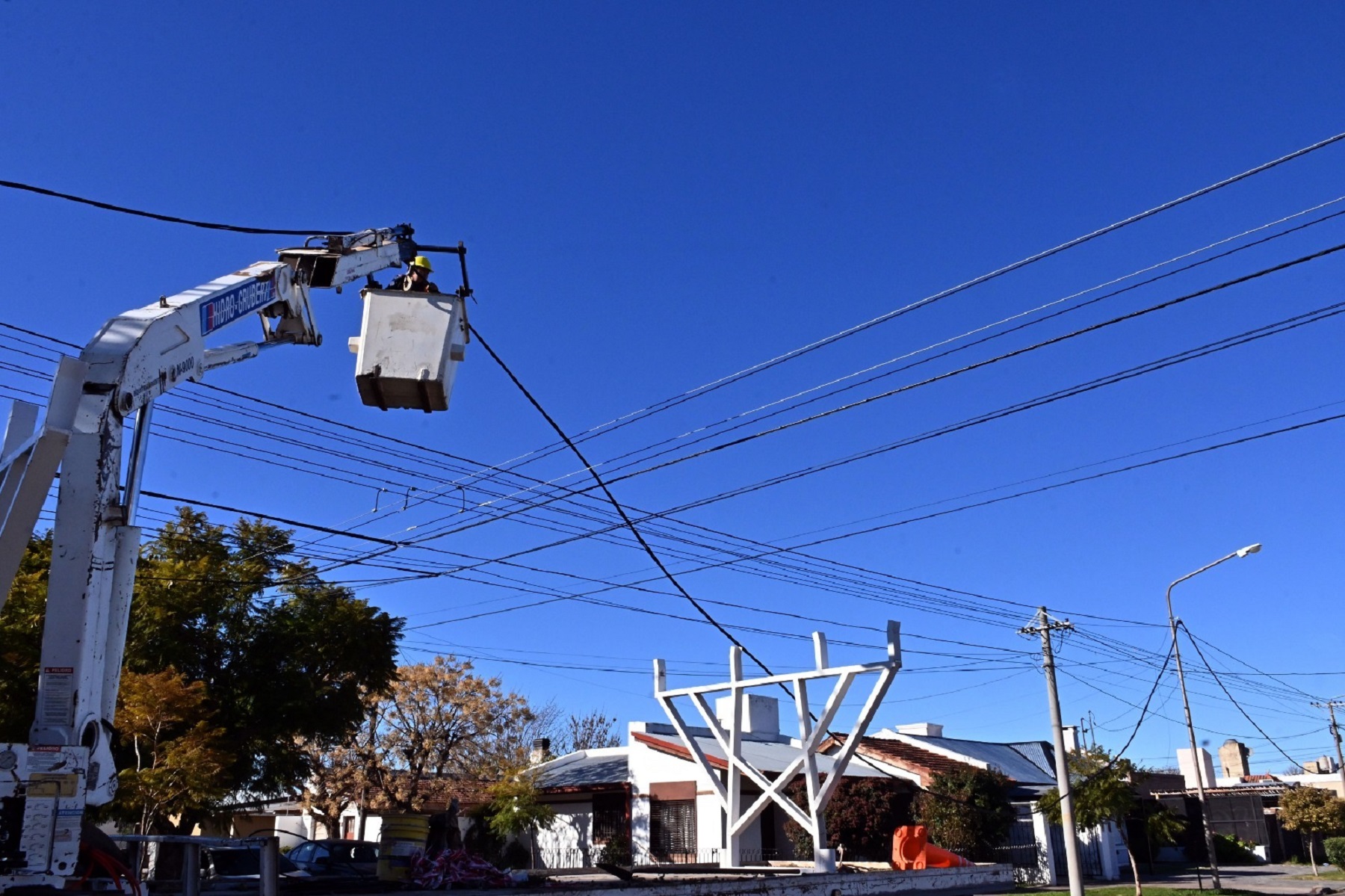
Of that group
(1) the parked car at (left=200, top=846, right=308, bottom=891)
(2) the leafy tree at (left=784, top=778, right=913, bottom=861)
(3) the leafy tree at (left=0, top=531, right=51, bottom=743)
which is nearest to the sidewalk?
(2) the leafy tree at (left=784, top=778, right=913, bottom=861)

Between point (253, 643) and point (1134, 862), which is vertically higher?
point (253, 643)

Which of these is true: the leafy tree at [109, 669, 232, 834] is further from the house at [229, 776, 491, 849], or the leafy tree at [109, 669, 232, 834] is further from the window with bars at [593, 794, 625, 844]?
the window with bars at [593, 794, 625, 844]

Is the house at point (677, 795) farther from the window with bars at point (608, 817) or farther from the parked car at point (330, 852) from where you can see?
the parked car at point (330, 852)

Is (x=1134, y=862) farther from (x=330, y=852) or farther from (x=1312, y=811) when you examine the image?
(x=330, y=852)

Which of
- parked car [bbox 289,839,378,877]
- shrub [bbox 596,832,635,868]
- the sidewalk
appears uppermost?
parked car [bbox 289,839,378,877]

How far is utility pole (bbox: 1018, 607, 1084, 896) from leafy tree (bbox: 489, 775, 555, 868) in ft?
50.5

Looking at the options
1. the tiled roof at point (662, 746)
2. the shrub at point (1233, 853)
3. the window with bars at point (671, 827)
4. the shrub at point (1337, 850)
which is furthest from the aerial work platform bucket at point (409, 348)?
the shrub at point (1233, 853)

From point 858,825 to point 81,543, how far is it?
93.6 feet

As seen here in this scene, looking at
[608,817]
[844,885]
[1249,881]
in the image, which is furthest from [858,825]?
[844,885]

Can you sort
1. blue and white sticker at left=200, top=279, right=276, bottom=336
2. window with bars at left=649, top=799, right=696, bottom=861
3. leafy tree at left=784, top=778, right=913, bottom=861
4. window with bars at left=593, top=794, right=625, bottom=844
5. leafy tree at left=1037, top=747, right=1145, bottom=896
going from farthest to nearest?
window with bars at left=593, top=794, right=625, bottom=844
window with bars at left=649, top=799, right=696, bottom=861
leafy tree at left=784, top=778, right=913, bottom=861
leafy tree at left=1037, top=747, right=1145, bottom=896
blue and white sticker at left=200, top=279, right=276, bottom=336

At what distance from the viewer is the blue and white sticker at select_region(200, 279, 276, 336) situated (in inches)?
337

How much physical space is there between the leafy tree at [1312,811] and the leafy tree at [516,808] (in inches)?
1134

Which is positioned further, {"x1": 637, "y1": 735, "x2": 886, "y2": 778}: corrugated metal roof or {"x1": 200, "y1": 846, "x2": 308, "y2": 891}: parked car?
{"x1": 637, "y1": 735, "x2": 886, "y2": 778}: corrugated metal roof

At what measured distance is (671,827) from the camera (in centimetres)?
3394
